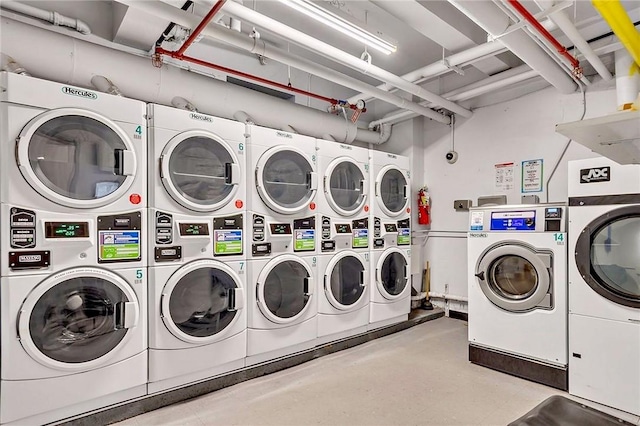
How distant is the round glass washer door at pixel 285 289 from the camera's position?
276cm

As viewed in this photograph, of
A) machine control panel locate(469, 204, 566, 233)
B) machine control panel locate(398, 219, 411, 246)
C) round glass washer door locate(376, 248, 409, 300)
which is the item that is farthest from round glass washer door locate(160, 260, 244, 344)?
machine control panel locate(469, 204, 566, 233)

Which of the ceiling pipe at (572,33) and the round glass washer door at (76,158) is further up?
the ceiling pipe at (572,33)

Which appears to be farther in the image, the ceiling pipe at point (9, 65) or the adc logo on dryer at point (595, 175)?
the adc logo on dryer at point (595, 175)

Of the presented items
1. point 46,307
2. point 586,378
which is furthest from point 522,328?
point 46,307

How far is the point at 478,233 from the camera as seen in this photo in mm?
3047

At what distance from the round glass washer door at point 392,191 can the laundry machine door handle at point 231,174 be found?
166 cm

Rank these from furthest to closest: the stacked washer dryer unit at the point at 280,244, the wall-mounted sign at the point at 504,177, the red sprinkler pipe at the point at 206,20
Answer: the wall-mounted sign at the point at 504,177
the stacked washer dryer unit at the point at 280,244
the red sprinkler pipe at the point at 206,20

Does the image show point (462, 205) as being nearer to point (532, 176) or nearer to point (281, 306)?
point (532, 176)

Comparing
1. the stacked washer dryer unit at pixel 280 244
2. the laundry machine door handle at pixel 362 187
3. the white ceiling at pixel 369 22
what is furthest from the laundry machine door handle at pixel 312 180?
the white ceiling at pixel 369 22

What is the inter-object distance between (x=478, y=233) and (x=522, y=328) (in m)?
0.84

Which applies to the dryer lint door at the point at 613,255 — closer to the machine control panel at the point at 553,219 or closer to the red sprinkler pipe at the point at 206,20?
the machine control panel at the point at 553,219

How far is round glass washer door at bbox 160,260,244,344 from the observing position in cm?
233

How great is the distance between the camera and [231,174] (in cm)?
258

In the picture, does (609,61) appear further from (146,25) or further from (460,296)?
(146,25)
